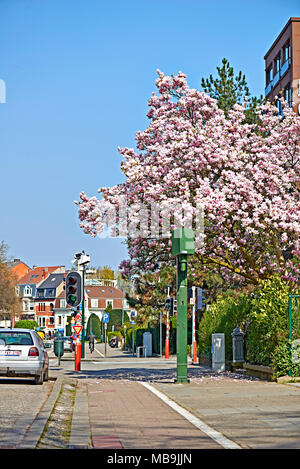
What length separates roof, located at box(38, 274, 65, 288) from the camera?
152450mm

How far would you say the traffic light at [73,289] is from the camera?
987 inches

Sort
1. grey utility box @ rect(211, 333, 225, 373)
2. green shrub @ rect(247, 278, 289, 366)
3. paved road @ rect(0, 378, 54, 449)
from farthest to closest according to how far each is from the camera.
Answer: grey utility box @ rect(211, 333, 225, 373) → green shrub @ rect(247, 278, 289, 366) → paved road @ rect(0, 378, 54, 449)

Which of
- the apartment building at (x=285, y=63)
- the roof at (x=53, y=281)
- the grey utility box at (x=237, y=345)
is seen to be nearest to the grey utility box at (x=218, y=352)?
the grey utility box at (x=237, y=345)

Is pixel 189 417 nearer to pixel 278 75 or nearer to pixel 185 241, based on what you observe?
pixel 185 241

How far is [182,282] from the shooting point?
18.6 meters

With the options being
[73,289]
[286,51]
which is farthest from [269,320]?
[286,51]

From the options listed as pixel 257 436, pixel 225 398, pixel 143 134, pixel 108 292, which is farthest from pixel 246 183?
pixel 108 292

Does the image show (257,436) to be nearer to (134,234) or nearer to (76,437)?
(76,437)

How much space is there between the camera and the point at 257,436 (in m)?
8.55

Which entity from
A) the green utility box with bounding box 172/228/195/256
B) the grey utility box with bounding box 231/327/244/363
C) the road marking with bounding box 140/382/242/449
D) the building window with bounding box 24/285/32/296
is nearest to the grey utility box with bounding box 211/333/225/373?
the grey utility box with bounding box 231/327/244/363

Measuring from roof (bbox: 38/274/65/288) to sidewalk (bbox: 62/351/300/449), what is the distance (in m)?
136

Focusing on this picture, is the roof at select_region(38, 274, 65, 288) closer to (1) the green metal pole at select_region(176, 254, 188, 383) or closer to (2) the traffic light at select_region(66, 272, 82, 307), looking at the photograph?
(2) the traffic light at select_region(66, 272, 82, 307)

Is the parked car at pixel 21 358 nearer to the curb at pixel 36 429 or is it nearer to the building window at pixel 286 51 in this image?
the curb at pixel 36 429

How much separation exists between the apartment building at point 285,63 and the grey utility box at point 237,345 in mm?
26094
